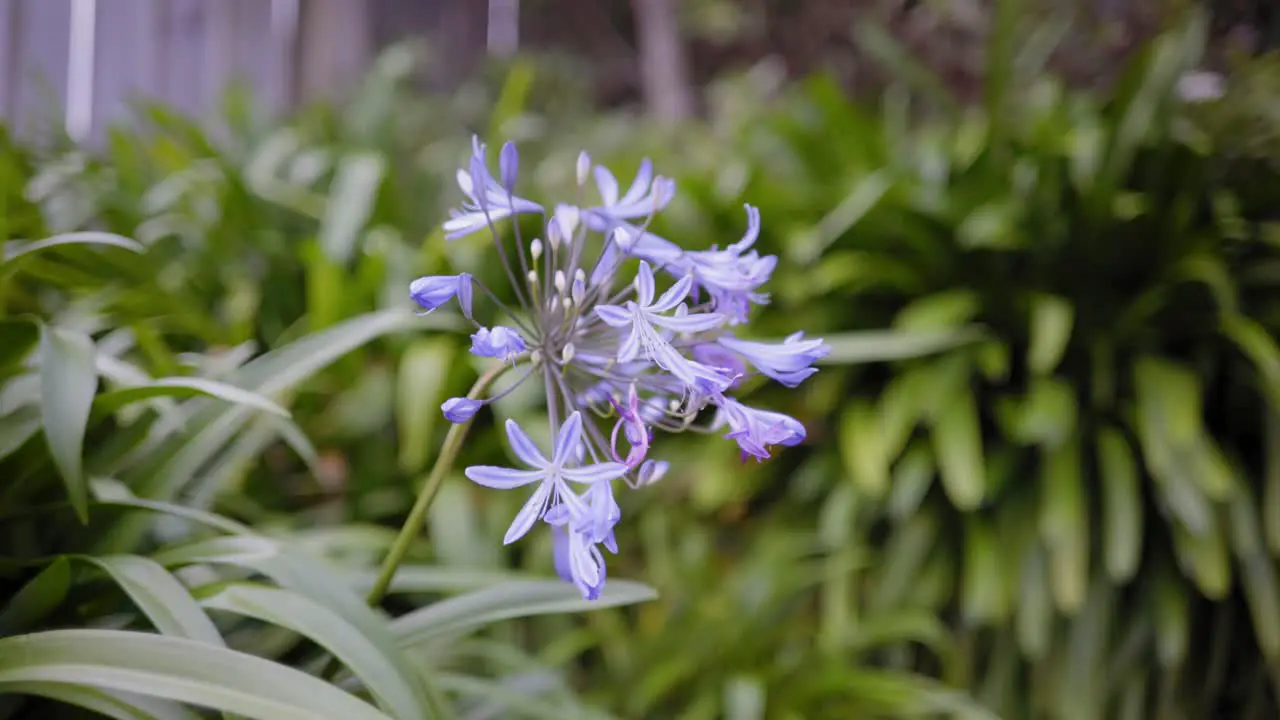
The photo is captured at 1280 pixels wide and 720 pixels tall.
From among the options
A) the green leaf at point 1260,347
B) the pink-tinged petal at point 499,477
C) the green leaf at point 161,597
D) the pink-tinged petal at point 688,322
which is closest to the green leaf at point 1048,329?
the green leaf at point 1260,347

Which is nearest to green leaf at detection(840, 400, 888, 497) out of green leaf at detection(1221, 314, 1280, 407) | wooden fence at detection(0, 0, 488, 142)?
green leaf at detection(1221, 314, 1280, 407)

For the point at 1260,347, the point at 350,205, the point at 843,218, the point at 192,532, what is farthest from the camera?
the point at 350,205

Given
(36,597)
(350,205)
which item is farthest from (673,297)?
(350,205)

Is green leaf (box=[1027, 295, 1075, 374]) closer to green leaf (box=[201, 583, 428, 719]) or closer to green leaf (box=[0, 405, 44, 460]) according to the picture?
green leaf (box=[201, 583, 428, 719])

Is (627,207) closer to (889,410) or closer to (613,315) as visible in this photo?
(613,315)

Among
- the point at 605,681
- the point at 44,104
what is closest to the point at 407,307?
the point at 605,681

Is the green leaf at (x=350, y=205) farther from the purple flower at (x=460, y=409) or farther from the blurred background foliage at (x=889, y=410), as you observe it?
the purple flower at (x=460, y=409)
